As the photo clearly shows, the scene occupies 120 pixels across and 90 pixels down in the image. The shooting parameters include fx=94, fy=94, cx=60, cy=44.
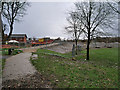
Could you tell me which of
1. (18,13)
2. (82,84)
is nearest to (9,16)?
(18,13)

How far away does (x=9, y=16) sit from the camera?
41.8 ft

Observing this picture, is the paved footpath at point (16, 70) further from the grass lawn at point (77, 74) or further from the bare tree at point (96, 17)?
the bare tree at point (96, 17)

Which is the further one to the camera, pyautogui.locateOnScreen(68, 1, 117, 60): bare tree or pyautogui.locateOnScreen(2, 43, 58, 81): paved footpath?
pyautogui.locateOnScreen(68, 1, 117, 60): bare tree

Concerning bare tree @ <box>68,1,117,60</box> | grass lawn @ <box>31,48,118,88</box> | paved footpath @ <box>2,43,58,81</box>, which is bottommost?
grass lawn @ <box>31,48,118,88</box>

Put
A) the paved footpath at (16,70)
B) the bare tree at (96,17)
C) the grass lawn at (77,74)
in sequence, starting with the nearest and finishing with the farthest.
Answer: the grass lawn at (77,74)
the paved footpath at (16,70)
the bare tree at (96,17)

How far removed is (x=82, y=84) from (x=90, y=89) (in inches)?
14.9

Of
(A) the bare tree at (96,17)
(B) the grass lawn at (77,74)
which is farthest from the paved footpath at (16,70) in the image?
(A) the bare tree at (96,17)

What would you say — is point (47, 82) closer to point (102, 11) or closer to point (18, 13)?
point (102, 11)

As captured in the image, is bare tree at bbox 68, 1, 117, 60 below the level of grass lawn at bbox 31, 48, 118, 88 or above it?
above

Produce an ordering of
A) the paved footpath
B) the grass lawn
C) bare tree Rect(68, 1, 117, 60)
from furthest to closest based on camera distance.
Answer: bare tree Rect(68, 1, 117, 60), the paved footpath, the grass lawn

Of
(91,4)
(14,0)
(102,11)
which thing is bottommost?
(102,11)

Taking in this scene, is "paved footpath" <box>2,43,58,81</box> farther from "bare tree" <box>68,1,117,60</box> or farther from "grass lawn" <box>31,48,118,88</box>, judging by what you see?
"bare tree" <box>68,1,117,60</box>

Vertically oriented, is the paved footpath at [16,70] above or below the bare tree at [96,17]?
below

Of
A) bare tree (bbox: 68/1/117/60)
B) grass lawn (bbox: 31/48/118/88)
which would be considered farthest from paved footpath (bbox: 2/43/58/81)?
bare tree (bbox: 68/1/117/60)
